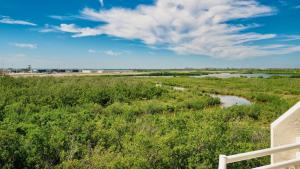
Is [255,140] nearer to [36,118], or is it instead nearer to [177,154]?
[177,154]

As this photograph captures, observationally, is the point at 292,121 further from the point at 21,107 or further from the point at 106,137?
the point at 21,107

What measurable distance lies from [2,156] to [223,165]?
17.5 ft

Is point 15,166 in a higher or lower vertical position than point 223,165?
lower

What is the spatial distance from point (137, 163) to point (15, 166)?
281cm

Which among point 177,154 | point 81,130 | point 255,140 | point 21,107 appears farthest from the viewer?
point 21,107

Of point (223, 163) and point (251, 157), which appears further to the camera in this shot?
point (251, 157)

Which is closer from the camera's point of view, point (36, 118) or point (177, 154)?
point (177, 154)

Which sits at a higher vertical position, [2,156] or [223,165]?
[223,165]

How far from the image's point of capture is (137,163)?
19.7 feet

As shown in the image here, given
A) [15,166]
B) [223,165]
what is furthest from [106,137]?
[223,165]

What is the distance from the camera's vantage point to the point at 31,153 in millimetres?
6852

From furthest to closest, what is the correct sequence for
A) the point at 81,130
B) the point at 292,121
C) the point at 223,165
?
the point at 81,130, the point at 292,121, the point at 223,165

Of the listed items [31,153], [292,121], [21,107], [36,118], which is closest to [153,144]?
[31,153]

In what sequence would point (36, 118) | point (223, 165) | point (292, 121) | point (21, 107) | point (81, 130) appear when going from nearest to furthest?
point (223, 165) < point (292, 121) < point (81, 130) < point (36, 118) < point (21, 107)
